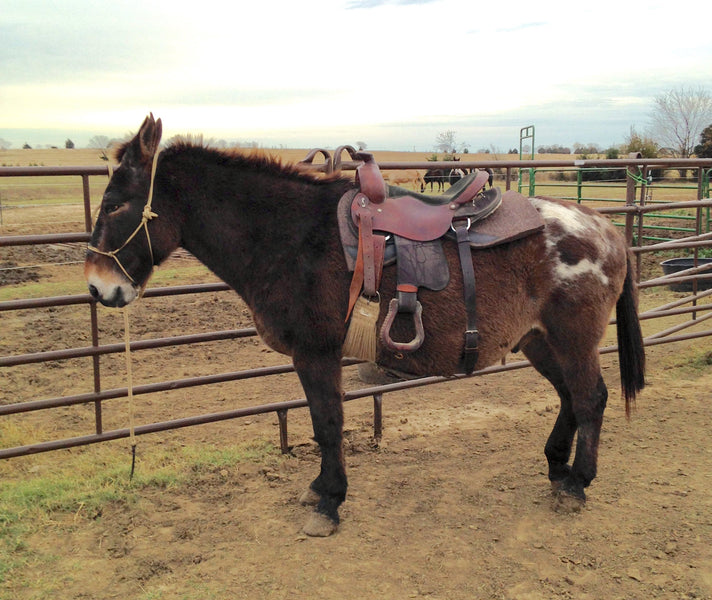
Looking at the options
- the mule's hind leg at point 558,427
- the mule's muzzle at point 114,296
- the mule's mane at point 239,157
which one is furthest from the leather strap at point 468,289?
the mule's muzzle at point 114,296

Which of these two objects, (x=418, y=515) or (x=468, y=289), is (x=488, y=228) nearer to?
(x=468, y=289)

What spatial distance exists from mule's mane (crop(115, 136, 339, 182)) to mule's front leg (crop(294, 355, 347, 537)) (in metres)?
0.97

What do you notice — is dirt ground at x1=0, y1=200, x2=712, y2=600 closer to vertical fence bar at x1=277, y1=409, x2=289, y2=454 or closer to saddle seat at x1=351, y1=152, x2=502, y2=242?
vertical fence bar at x1=277, y1=409, x2=289, y2=454

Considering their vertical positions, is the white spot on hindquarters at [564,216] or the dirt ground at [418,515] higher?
the white spot on hindquarters at [564,216]

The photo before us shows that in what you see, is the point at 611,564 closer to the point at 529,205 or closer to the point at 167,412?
the point at 529,205

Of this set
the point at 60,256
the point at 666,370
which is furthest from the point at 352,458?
the point at 60,256

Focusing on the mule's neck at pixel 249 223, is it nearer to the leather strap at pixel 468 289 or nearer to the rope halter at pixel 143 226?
the rope halter at pixel 143 226

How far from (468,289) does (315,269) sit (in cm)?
77

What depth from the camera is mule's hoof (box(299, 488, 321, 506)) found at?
11.3ft

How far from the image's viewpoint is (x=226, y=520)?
3.28 m

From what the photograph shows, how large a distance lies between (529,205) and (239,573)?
7.66ft

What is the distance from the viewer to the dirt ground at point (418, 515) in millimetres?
2738

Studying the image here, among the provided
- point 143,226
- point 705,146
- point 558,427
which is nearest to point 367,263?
point 143,226

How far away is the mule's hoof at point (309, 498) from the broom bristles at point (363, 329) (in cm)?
96
